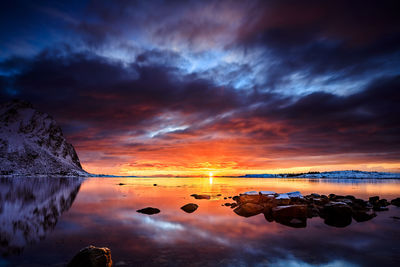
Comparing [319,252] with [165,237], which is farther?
[165,237]

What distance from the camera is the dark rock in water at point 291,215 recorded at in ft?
62.4

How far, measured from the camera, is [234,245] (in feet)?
41.3

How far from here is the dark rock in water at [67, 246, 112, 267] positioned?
331 inches

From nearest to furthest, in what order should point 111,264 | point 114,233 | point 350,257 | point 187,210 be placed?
point 111,264 → point 350,257 → point 114,233 → point 187,210

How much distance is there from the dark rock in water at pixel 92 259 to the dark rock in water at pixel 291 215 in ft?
49.6

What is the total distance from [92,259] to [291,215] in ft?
56.9

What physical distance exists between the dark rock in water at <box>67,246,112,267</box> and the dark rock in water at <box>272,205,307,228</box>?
1512 centimetres

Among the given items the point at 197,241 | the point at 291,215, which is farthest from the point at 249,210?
the point at 197,241

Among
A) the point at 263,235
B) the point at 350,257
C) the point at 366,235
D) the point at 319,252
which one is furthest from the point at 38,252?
the point at 366,235

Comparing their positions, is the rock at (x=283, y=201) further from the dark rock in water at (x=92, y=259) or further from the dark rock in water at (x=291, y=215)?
the dark rock in water at (x=92, y=259)

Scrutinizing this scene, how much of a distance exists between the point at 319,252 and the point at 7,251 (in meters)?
16.3

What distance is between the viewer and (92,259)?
8.48 meters

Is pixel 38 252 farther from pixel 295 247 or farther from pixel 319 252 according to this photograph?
pixel 319 252

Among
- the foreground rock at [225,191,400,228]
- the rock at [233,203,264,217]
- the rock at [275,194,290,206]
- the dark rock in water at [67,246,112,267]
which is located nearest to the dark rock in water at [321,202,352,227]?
the foreground rock at [225,191,400,228]
